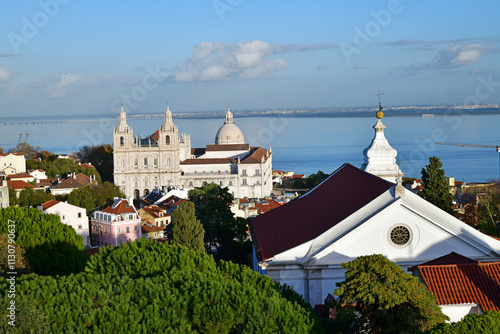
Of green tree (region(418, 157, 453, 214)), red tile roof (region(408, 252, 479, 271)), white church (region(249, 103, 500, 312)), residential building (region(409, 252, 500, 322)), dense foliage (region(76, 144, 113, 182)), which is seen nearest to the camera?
residential building (region(409, 252, 500, 322))

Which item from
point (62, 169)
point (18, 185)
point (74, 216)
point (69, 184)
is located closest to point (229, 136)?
point (62, 169)

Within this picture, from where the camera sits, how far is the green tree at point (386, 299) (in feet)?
28.5

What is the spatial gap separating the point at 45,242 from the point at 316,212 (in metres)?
7.44

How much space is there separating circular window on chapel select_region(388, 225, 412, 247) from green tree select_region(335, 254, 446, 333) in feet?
10.6

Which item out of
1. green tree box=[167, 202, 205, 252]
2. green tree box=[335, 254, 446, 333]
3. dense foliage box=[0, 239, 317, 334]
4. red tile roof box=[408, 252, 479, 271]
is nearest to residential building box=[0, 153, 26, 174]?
green tree box=[167, 202, 205, 252]

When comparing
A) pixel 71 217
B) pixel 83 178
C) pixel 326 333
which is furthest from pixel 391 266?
pixel 83 178

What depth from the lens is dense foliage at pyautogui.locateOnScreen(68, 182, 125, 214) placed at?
39750 millimetres

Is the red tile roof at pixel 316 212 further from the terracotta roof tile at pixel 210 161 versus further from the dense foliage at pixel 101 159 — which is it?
the dense foliage at pixel 101 159

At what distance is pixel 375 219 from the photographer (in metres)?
12.2

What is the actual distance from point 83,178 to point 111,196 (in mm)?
13367

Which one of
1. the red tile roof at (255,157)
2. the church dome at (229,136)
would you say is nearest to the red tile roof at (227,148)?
the red tile roof at (255,157)

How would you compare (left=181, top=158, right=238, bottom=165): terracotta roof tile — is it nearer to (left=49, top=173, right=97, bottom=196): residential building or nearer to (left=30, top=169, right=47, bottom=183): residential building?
(left=49, top=173, right=97, bottom=196): residential building

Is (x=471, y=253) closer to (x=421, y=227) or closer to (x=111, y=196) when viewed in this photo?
(x=421, y=227)

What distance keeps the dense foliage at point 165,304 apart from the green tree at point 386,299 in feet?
2.38
